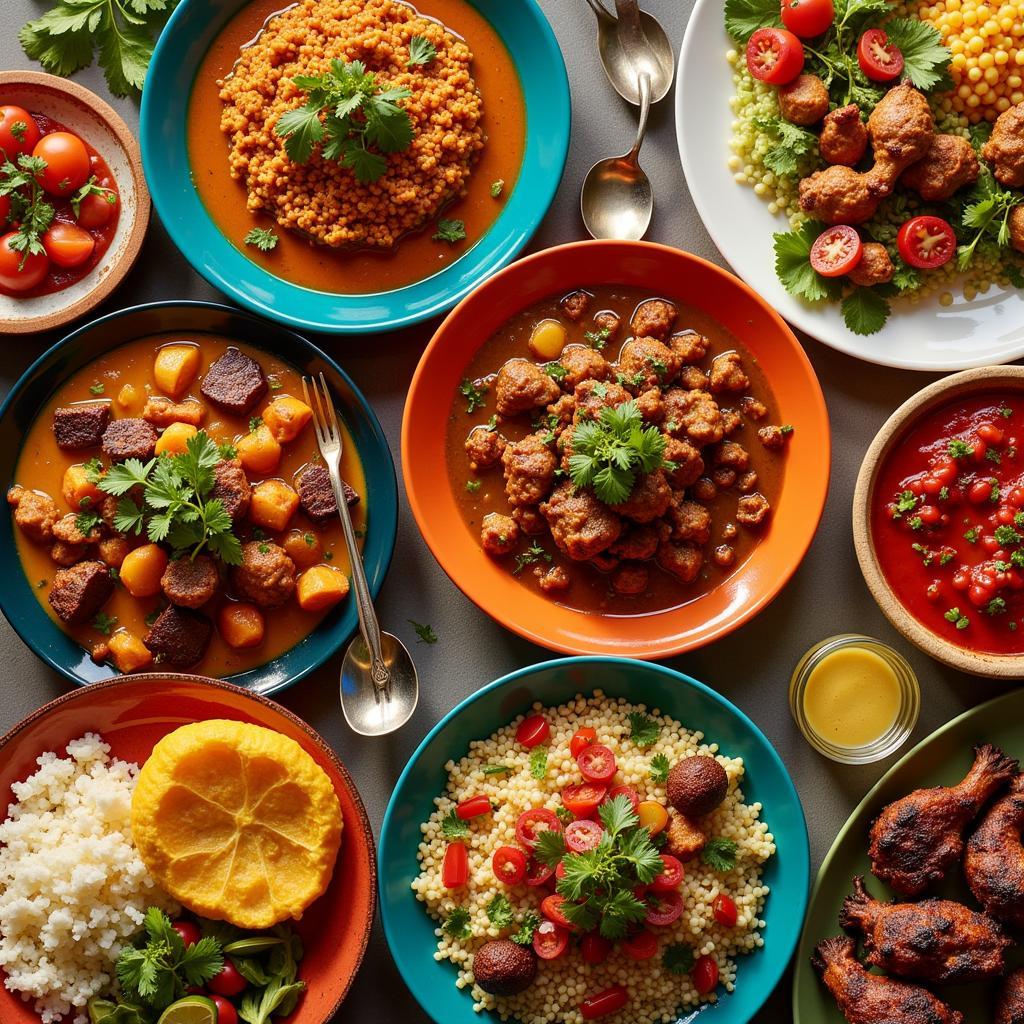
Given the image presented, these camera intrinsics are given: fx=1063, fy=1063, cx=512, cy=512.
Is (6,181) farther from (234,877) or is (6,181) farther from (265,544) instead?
(234,877)

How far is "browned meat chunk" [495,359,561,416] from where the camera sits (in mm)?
4594

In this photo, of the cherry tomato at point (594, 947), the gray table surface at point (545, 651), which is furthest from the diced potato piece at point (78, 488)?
the cherry tomato at point (594, 947)

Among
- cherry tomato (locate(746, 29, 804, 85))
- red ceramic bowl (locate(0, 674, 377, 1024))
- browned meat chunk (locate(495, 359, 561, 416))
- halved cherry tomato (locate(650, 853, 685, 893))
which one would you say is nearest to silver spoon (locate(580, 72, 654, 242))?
cherry tomato (locate(746, 29, 804, 85))

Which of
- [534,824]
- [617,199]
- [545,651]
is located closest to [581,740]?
[534,824]

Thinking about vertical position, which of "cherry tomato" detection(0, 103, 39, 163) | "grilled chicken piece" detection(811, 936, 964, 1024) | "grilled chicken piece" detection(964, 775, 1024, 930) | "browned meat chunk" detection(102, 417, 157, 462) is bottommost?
"grilled chicken piece" detection(811, 936, 964, 1024)

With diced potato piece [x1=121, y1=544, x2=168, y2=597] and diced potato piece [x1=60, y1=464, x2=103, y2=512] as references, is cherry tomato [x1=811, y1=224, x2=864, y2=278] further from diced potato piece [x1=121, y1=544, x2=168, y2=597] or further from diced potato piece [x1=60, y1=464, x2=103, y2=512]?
diced potato piece [x1=60, y1=464, x2=103, y2=512]

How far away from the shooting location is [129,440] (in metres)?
4.61

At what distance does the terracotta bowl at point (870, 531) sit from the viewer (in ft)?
14.7

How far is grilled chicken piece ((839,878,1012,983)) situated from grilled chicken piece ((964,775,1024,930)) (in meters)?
0.10

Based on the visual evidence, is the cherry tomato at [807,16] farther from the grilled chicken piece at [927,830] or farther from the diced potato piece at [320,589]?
the grilled chicken piece at [927,830]

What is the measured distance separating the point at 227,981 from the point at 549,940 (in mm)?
1335

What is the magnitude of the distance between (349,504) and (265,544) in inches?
15.9

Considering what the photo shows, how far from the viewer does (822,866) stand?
4562mm

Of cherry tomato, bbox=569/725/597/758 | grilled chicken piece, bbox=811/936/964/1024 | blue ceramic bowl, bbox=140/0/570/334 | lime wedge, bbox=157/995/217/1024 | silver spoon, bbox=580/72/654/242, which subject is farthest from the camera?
silver spoon, bbox=580/72/654/242
